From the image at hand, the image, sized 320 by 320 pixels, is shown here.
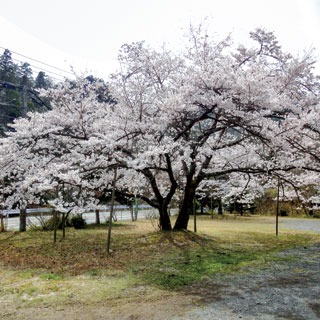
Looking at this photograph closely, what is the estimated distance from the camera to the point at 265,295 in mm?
4238

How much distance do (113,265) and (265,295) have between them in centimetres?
309

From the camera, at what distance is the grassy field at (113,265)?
416 cm

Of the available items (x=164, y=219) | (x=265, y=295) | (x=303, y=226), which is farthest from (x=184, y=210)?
(x=303, y=226)

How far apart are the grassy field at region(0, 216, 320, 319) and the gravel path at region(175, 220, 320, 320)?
384mm

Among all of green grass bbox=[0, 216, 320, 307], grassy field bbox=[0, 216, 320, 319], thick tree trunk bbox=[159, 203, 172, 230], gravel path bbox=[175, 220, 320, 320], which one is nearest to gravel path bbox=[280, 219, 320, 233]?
green grass bbox=[0, 216, 320, 307]

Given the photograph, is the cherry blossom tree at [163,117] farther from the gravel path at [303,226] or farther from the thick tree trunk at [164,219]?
the gravel path at [303,226]

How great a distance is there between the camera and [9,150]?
8.28 m

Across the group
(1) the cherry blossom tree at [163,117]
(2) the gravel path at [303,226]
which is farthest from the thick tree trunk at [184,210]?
(2) the gravel path at [303,226]

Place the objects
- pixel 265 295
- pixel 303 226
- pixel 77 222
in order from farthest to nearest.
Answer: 1. pixel 303 226
2. pixel 77 222
3. pixel 265 295

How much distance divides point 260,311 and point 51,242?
6.75 meters

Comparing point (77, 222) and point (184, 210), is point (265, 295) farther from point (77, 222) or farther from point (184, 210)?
point (77, 222)

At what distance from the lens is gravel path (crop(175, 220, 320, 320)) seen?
350 centimetres

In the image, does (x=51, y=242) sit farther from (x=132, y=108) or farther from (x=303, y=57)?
(x=303, y=57)

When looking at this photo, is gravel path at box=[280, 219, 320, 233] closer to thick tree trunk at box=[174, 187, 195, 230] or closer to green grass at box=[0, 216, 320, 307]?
green grass at box=[0, 216, 320, 307]
